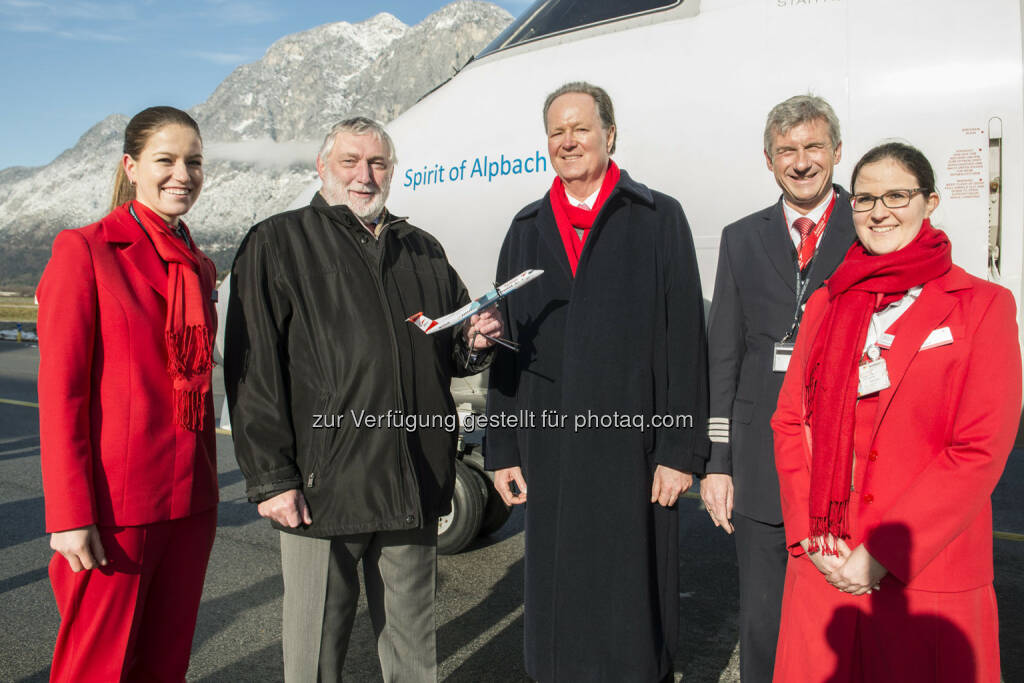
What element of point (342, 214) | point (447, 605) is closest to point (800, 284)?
point (342, 214)

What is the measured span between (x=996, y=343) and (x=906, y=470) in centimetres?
36

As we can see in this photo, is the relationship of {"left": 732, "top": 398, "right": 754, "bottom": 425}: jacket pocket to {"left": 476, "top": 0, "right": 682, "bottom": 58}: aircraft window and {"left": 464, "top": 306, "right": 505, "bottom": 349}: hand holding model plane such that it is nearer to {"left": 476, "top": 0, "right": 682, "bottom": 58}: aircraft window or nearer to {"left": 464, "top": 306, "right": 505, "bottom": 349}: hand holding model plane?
{"left": 464, "top": 306, "right": 505, "bottom": 349}: hand holding model plane

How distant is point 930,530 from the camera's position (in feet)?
5.92

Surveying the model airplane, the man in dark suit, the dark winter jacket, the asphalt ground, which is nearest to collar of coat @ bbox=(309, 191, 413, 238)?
the dark winter jacket

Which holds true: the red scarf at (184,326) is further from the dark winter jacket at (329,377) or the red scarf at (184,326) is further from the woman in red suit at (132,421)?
the dark winter jacket at (329,377)

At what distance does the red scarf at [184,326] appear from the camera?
2.21 meters

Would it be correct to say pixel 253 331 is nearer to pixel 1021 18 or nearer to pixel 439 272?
pixel 439 272

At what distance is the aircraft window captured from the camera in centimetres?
397

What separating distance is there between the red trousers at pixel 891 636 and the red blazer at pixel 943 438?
→ 0.16 ft

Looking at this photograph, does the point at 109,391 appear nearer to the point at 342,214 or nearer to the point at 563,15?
the point at 342,214

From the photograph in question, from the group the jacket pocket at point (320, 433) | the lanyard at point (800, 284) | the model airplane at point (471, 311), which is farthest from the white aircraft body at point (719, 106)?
the jacket pocket at point (320, 433)

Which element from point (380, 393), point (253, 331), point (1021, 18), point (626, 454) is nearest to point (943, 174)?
point (1021, 18)

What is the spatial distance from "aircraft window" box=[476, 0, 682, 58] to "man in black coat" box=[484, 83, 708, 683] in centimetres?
173

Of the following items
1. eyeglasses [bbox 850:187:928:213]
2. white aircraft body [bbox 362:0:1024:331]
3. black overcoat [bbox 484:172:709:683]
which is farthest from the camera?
white aircraft body [bbox 362:0:1024:331]
